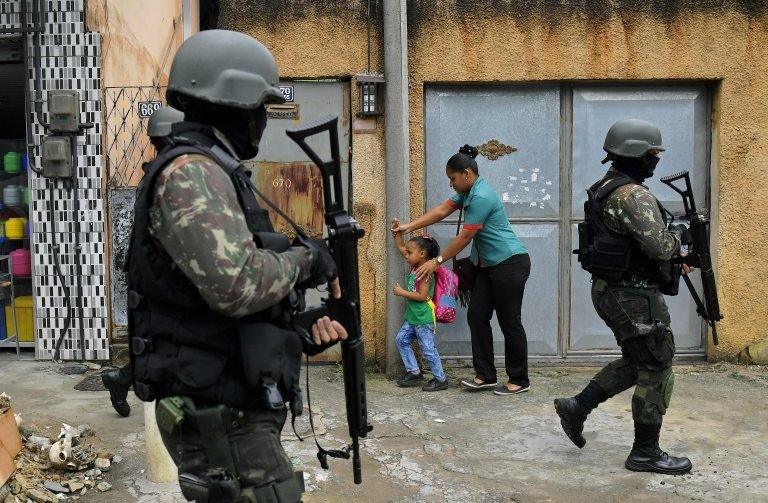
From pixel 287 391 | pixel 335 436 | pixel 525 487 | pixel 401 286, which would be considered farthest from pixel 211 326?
pixel 401 286

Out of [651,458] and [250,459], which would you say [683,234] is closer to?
[651,458]

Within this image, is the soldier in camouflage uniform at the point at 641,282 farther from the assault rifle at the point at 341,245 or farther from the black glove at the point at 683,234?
the assault rifle at the point at 341,245

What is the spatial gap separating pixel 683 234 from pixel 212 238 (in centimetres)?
314

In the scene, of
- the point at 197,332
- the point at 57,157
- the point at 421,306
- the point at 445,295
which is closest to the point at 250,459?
the point at 197,332

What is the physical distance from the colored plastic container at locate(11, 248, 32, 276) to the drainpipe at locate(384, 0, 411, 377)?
288 cm

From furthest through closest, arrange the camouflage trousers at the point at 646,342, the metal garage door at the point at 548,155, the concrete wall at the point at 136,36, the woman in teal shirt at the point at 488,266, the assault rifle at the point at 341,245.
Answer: the metal garage door at the point at 548,155, the concrete wall at the point at 136,36, the woman in teal shirt at the point at 488,266, the camouflage trousers at the point at 646,342, the assault rifle at the point at 341,245

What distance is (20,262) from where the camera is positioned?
6379 mm

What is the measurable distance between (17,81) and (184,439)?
215 inches

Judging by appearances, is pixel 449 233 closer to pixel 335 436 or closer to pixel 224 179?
pixel 335 436

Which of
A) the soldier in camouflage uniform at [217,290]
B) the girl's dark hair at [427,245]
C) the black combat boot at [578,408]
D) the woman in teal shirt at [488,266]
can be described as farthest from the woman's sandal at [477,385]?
the soldier in camouflage uniform at [217,290]

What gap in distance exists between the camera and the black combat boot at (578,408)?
15.1 feet

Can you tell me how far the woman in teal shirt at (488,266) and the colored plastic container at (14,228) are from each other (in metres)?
3.05

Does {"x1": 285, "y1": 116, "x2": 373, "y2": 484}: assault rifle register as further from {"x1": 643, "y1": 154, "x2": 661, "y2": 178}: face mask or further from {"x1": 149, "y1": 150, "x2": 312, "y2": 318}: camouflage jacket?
{"x1": 643, "y1": 154, "x2": 661, "y2": 178}: face mask

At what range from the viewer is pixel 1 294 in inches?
251
